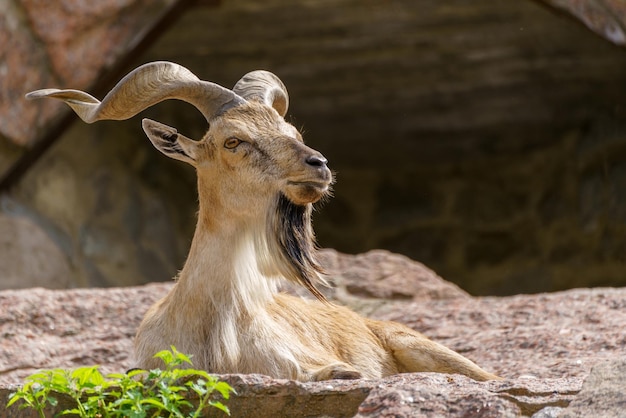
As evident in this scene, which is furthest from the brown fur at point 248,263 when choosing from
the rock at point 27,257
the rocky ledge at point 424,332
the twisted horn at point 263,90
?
the rock at point 27,257

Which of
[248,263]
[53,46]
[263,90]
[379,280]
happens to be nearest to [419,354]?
[248,263]

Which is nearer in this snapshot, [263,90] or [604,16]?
[263,90]

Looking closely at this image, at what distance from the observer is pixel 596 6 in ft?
23.6

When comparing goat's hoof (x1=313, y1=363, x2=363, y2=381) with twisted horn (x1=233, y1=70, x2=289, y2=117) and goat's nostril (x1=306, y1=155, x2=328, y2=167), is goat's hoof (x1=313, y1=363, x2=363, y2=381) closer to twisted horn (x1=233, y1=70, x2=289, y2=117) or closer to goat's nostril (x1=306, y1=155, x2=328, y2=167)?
goat's nostril (x1=306, y1=155, x2=328, y2=167)

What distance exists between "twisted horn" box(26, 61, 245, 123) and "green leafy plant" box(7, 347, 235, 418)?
1509 mm

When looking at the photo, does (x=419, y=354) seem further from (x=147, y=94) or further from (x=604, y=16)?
(x=604, y=16)

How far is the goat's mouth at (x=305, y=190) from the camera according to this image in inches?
184

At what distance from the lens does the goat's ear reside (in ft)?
16.4

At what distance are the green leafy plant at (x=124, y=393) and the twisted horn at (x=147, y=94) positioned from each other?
1509 mm

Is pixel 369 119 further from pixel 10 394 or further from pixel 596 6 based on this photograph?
pixel 10 394

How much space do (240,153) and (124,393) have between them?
164 cm

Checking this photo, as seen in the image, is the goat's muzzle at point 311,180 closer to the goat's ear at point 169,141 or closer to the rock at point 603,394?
the goat's ear at point 169,141

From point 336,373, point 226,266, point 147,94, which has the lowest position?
point 336,373

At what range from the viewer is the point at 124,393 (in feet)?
11.3
